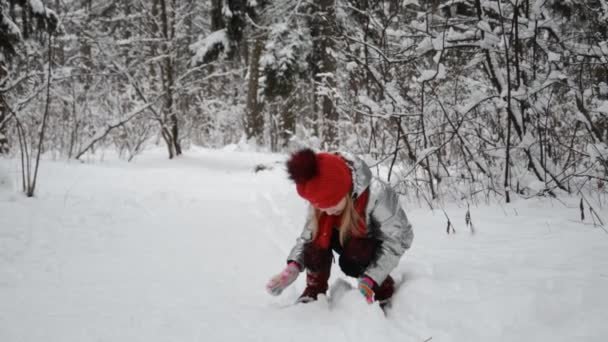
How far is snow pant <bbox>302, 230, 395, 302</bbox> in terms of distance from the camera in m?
1.76

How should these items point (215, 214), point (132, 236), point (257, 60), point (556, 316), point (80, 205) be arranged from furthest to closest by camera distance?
point (257, 60)
point (215, 214)
point (80, 205)
point (132, 236)
point (556, 316)

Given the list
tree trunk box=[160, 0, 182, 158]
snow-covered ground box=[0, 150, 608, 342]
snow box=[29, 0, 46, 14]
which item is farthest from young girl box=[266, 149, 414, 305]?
tree trunk box=[160, 0, 182, 158]

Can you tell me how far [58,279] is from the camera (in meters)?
1.95

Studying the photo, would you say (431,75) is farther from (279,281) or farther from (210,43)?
(210,43)


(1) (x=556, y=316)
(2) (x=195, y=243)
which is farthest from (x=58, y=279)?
(1) (x=556, y=316)

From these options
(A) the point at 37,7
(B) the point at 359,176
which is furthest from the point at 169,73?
(B) the point at 359,176

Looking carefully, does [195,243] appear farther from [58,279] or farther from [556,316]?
[556,316]

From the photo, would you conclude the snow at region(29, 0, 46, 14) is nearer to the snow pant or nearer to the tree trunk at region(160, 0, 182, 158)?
the tree trunk at region(160, 0, 182, 158)

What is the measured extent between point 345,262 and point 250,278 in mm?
672

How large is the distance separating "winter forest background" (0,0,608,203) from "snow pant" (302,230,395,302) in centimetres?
135

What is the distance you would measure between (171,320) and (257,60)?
32.2ft

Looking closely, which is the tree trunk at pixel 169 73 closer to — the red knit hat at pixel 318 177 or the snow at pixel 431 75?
the snow at pixel 431 75

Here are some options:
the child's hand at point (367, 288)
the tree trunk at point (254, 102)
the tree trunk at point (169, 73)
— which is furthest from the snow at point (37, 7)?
the tree trunk at point (254, 102)

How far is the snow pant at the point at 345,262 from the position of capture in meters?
1.76
